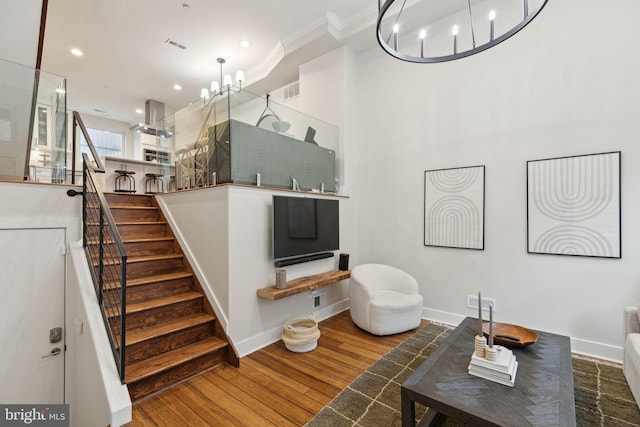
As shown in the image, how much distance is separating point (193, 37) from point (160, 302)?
13.6 ft

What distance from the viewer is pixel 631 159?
2.81 meters

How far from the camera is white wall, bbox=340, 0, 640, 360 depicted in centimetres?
287

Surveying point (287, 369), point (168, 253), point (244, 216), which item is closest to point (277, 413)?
point (287, 369)

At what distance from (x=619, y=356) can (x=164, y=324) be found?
4496 mm

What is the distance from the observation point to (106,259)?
282 centimetres

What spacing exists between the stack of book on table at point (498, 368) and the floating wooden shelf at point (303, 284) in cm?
191

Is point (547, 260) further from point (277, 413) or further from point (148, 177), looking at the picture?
point (148, 177)

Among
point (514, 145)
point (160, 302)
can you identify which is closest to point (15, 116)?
point (160, 302)

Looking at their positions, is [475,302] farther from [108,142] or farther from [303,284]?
[108,142]

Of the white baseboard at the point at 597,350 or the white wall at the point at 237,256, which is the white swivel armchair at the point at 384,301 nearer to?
the white wall at the point at 237,256

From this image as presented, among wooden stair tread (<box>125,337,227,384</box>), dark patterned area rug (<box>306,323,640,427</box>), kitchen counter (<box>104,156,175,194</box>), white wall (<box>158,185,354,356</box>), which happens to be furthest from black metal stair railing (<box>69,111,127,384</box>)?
kitchen counter (<box>104,156,175,194</box>)

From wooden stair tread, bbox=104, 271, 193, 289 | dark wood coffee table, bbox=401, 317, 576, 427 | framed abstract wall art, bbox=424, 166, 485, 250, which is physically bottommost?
dark wood coffee table, bbox=401, 317, 576, 427

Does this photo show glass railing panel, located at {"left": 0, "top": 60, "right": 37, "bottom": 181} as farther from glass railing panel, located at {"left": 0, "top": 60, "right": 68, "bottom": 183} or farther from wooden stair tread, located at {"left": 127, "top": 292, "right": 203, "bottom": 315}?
wooden stair tread, located at {"left": 127, "top": 292, "right": 203, "bottom": 315}

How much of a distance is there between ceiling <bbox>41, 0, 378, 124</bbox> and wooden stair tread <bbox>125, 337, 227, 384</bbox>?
4.27 m
